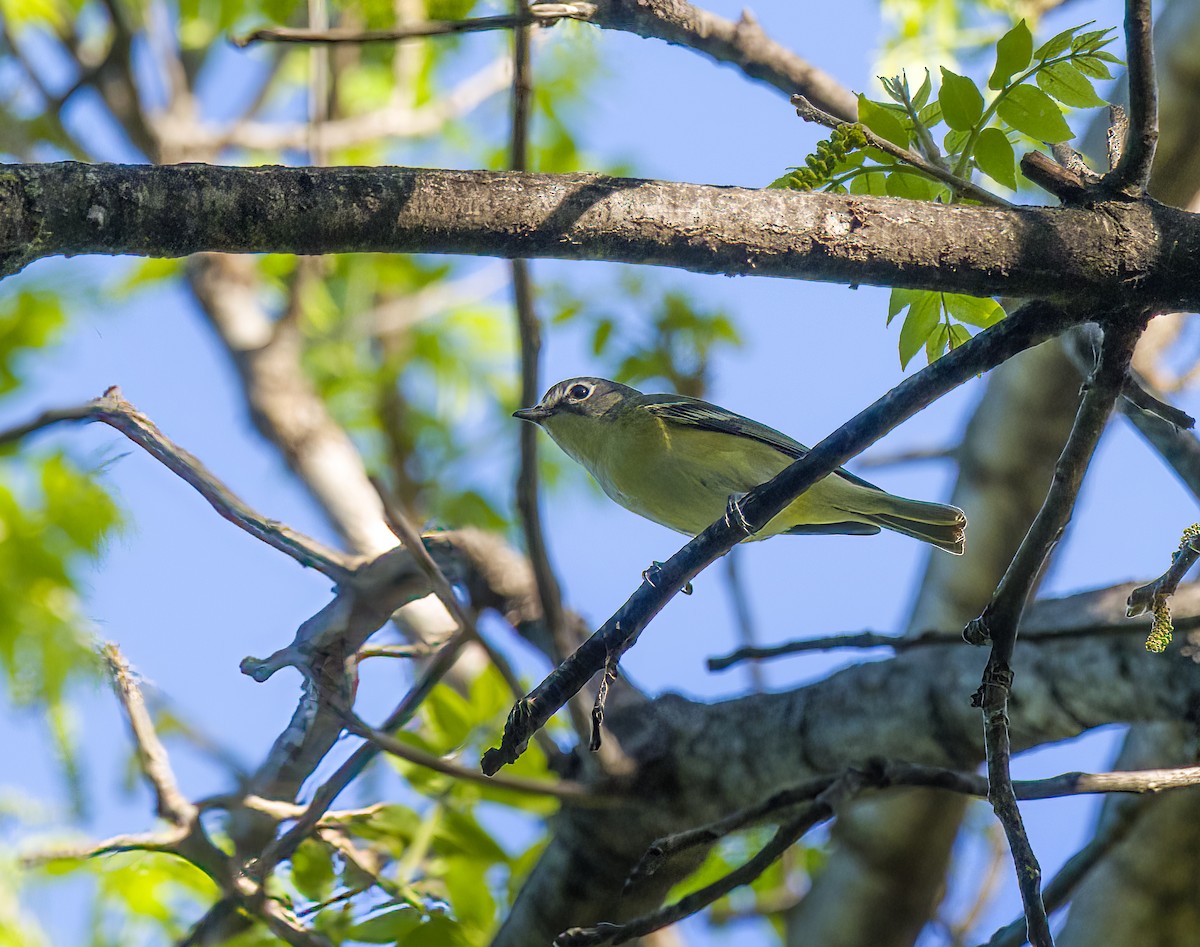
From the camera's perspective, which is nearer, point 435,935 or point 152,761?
point 152,761

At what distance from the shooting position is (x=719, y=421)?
4566 mm

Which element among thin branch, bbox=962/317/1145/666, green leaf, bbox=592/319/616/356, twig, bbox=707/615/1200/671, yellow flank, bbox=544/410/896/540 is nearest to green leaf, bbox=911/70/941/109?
thin branch, bbox=962/317/1145/666

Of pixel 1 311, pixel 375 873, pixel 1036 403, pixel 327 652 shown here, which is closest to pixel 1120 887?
pixel 1036 403

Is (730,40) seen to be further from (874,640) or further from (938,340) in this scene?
(874,640)

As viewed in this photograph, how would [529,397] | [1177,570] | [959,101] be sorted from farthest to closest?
[529,397] < [959,101] < [1177,570]

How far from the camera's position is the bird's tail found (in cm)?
439

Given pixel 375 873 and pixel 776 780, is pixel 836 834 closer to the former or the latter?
pixel 776 780

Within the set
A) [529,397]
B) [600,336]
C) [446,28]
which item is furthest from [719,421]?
[446,28]

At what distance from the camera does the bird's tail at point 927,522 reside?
173 inches

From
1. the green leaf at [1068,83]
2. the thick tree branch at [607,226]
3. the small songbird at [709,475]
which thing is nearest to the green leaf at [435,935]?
the small songbird at [709,475]

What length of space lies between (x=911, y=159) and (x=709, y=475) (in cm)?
206

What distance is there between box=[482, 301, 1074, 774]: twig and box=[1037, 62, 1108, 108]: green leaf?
0.58 metres

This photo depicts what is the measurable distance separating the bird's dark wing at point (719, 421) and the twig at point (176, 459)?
1.92 metres

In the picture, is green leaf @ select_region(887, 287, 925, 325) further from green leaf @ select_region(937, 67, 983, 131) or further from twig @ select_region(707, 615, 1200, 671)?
twig @ select_region(707, 615, 1200, 671)
